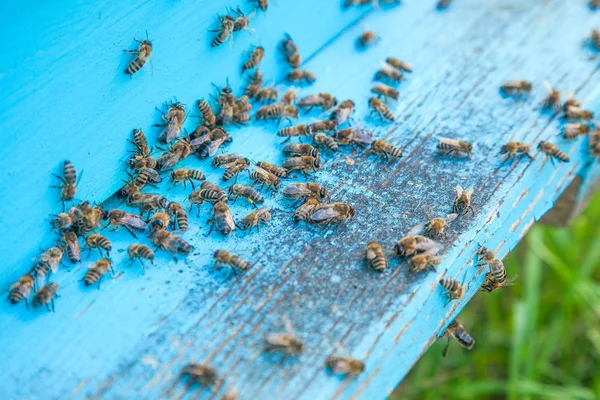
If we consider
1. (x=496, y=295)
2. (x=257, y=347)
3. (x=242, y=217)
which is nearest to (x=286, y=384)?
(x=257, y=347)

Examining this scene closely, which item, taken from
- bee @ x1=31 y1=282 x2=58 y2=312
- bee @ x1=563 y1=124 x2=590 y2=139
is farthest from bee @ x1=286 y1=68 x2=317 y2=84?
bee @ x1=31 y1=282 x2=58 y2=312

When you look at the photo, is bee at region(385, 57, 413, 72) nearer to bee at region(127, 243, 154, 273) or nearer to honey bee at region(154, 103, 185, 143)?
honey bee at region(154, 103, 185, 143)

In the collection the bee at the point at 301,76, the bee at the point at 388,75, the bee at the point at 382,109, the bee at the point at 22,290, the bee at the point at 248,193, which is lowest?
the bee at the point at 22,290

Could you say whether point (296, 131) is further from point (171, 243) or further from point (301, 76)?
point (171, 243)

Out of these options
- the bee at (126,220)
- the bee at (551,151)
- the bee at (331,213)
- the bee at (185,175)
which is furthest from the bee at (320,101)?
the bee at (126,220)

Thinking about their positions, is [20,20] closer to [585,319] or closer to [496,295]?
[496,295]

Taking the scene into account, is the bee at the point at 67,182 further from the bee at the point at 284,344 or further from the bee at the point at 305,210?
the bee at the point at 284,344

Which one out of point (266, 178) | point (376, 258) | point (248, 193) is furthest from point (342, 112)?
point (376, 258)
